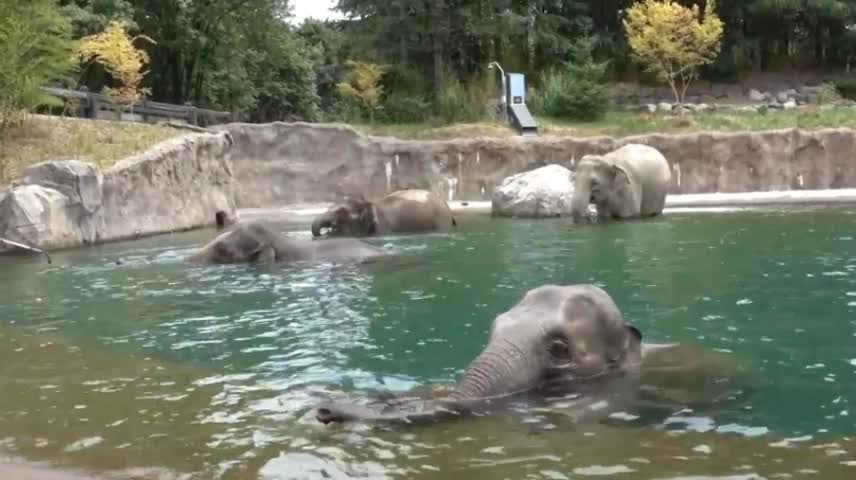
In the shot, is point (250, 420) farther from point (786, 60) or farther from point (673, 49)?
point (786, 60)

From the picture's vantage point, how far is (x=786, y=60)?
4866 cm

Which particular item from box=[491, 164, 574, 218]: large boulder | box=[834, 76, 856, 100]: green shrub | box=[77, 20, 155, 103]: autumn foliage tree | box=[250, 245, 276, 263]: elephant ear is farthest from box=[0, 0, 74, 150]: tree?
box=[834, 76, 856, 100]: green shrub

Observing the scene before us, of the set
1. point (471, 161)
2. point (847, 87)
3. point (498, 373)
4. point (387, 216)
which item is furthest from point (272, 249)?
point (847, 87)

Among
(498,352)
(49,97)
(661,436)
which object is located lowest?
(661,436)

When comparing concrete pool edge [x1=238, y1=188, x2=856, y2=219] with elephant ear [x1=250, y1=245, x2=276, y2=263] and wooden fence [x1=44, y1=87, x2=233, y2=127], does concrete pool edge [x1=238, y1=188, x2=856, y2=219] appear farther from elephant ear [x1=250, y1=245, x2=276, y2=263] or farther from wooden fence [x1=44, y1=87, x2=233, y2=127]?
elephant ear [x1=250, y1=245, x2=276, y2=263]

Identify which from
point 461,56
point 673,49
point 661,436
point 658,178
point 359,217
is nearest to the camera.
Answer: point 661,436

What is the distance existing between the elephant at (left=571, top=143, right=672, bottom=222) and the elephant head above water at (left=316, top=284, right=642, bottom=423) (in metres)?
16.6

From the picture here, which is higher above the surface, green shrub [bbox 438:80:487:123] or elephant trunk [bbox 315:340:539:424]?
green shrub [bbox 438:80:487:123]

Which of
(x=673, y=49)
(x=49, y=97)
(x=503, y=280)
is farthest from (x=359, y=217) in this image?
(x=673, y=49)

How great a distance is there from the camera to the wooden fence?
1189 inches

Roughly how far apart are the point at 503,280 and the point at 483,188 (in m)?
21.2

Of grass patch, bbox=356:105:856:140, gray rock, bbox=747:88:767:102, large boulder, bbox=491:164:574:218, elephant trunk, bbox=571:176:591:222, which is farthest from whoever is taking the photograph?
gray rock, bbox=747:88:767:102

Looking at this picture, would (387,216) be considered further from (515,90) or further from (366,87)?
(366,87)

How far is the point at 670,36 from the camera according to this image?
40531 millimetres
